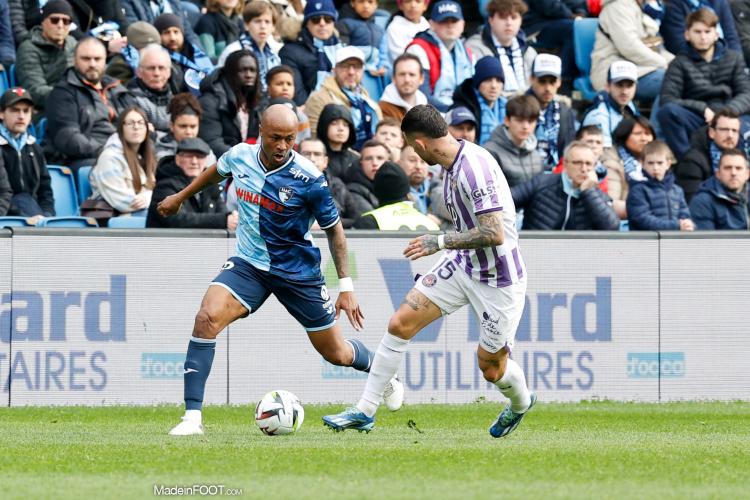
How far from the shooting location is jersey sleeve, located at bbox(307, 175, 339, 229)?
1017 cm

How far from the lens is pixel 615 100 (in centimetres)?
1808

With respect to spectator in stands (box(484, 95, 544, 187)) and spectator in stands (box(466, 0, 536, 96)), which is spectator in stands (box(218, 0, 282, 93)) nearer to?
spectator in stands (box(484, 95, 544, 187))

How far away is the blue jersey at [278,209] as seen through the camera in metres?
10.2

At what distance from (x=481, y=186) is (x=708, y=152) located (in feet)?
28.6

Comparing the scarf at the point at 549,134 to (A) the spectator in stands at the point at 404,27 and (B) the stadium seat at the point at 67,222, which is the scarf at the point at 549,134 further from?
(B) the stadium seat at the point at 67,222

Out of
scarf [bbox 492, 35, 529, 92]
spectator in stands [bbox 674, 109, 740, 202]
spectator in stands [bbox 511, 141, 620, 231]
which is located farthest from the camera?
scarf [bbox 492, 35, 529, 92]

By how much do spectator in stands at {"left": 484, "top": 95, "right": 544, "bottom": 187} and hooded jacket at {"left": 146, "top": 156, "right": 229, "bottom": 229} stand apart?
3320 millimetres

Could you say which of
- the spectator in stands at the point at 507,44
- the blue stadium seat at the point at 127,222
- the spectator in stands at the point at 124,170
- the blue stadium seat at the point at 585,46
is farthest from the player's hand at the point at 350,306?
the blue stadium seat at the point at 585,46

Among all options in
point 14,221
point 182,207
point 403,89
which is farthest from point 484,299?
point 403,89

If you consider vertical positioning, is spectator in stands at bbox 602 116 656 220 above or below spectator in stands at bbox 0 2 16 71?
below

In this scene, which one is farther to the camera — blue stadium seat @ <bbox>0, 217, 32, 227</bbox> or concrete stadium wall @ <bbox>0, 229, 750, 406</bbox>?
blue stadium seat @ <bbox>0, 217, 32, 227</bbox>

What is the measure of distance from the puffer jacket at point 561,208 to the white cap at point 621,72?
3.29 m

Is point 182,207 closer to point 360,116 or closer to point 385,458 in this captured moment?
point 360,116

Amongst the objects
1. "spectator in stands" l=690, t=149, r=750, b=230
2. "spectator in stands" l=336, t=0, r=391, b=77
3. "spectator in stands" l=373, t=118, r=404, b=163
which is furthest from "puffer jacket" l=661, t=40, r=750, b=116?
"spectator in stands" l=373, t=118, r=404, b=163
